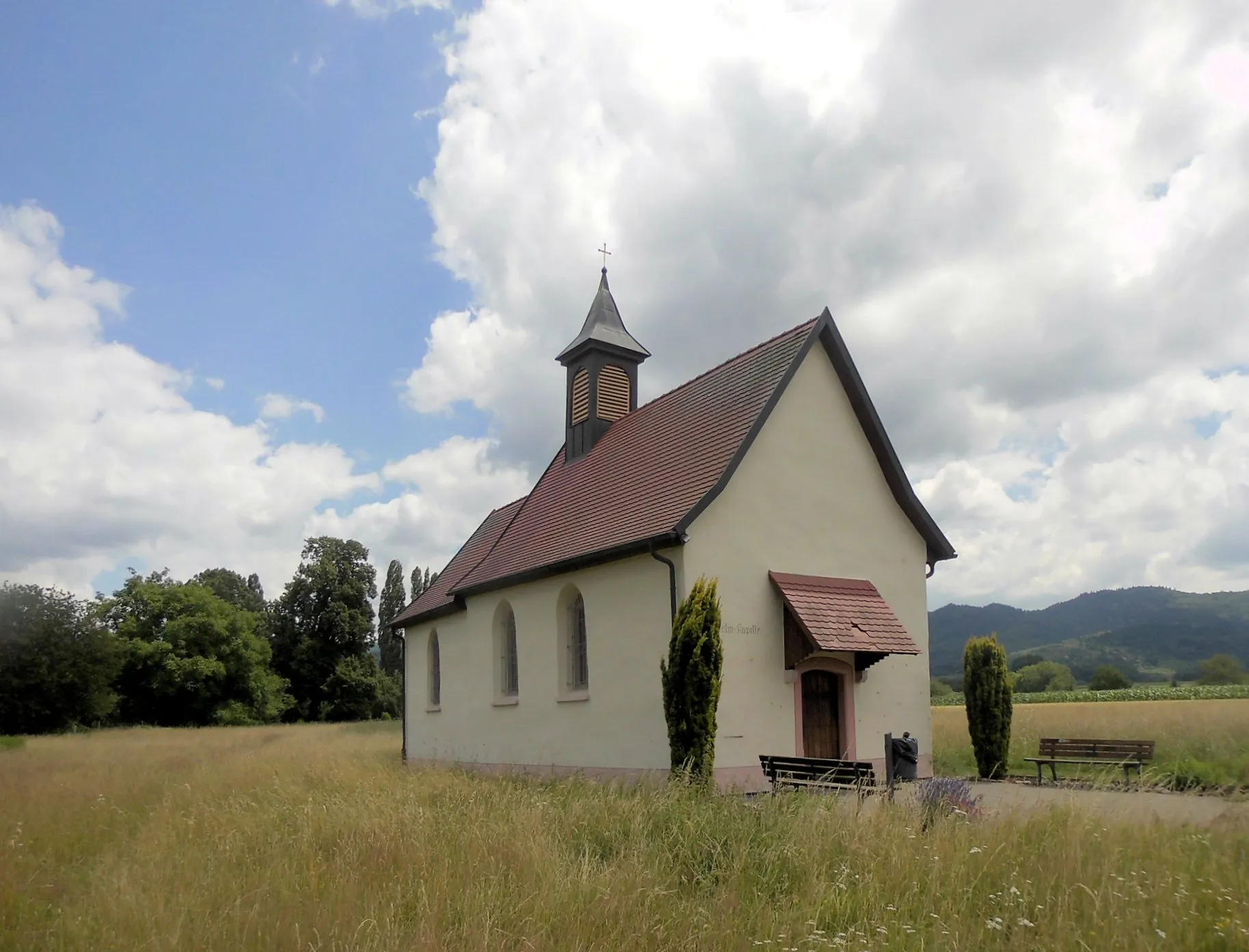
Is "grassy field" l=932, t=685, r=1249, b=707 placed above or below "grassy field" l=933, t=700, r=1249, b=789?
below

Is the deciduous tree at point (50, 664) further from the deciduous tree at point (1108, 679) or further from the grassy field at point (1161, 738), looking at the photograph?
the deciduous tree at point (1108, 679)

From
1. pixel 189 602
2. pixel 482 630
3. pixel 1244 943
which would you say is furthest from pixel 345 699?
pixel 1244 943

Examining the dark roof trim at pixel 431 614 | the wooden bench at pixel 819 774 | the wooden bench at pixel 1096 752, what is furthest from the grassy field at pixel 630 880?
the dark roof trim at pixel 431 614

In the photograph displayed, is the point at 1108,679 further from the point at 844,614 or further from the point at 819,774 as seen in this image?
the point at 819,774

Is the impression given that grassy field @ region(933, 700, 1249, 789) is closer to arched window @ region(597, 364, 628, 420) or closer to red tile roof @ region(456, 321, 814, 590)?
red tile roof @ region(456, 321, 814, 590)

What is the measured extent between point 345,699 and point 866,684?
151 feet

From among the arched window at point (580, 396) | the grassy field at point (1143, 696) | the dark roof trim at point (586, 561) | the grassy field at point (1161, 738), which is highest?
the arched window at point (580, 396)

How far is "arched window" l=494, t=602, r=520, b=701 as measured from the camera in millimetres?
21406

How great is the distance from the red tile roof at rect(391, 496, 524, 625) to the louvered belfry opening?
4678 millimetres

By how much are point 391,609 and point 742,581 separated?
178 feet

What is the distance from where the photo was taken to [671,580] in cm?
1530

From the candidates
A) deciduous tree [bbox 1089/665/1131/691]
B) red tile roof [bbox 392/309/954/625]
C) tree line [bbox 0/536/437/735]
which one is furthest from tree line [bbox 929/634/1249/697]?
red tile roof [bbox 392/309/954/625]

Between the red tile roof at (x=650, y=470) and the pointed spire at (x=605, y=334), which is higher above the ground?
the pointed spire at (x=605, y=334)

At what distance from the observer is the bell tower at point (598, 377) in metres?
23.2
